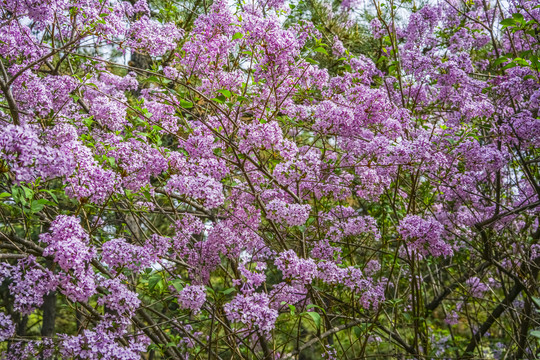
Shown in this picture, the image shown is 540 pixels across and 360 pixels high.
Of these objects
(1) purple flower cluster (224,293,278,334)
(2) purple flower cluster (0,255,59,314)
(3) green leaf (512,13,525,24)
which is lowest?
(1) purple flower cluster (224,293,278,334)

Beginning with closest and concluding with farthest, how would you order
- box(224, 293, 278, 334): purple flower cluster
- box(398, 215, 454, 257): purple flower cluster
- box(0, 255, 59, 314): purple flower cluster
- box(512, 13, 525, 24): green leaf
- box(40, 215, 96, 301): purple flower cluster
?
1. box(40, 215, 96, 301): purple flower cluster
2. box(0, 255, 59, 314): purple flower cluster
3. box(224, 293, 278, 334): purple flower cluster
4. box(512, 13, 525, 24): green leaf
5. box(398, 215, 454, 257): purple flower cluster

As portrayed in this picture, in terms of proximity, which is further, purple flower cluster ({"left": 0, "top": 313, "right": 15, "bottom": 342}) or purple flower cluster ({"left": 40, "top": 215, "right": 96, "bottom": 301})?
purple flower cluster ({"left": 0, "top": 313, "right": 15, "bottom": 342})

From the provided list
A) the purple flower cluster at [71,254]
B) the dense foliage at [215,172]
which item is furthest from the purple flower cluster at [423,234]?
the purple flower cluster at [71,254]

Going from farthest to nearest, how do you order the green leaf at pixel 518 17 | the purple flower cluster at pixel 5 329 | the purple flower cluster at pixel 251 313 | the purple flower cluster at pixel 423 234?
the purple flower cluster at pixel 423 234 < the green leaf at pixel 518 17 < the purple flower cluster at pixel 5 329 < the purple flower cluster at pixel 251 313

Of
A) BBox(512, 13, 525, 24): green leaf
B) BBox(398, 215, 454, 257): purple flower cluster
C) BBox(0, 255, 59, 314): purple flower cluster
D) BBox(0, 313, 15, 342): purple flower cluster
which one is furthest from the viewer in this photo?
BBox(398, 215, 454, 257): purple flower cluster

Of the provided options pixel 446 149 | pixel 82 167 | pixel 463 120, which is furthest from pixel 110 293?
pixel 463 120

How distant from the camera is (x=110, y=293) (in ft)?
8.05

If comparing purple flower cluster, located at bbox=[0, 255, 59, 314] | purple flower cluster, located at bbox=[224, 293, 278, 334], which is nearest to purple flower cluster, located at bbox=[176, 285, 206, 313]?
purple flower cluster, located at bbox=[224, 293, 278, 334]

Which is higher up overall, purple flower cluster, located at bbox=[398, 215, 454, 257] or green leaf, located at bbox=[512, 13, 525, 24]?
green leaf, located at bbox=[512, 13, 525, 24]

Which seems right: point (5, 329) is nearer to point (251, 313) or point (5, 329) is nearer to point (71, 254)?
point (71, 254)

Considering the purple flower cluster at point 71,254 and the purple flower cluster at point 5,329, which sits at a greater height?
the purple flower cluster at point 71,254

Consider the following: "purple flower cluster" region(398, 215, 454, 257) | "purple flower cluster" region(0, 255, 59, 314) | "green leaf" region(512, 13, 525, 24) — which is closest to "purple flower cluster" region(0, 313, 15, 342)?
"purple flower cluster" region(0, 255, 59, 314)

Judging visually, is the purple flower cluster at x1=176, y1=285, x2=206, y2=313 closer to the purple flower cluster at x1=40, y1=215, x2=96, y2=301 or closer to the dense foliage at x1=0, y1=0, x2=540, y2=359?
the dense foliage at x1=0, y1=0, x2=540, y2=359

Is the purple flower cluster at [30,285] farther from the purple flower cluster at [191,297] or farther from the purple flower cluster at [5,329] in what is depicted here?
the purple flower cluster at [191,297]
